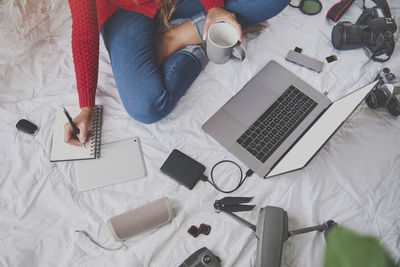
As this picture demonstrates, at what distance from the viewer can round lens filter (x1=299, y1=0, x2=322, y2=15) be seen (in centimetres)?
119

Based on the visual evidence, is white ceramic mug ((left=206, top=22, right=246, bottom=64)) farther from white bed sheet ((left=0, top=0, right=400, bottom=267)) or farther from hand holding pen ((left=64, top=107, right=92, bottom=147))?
hand holding pen ((left=64, top=107, right=92, bottom=147))

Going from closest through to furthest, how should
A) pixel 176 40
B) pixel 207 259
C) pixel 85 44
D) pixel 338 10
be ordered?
pixel 207 259 → pixel 85 44 → pixel 176 40 → pixel 338 10

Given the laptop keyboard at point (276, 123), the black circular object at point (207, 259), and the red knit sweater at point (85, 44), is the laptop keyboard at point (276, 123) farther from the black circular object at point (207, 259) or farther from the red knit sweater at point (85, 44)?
the red knit sweater at point (85, 44)

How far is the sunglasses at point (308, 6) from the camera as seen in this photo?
47.0 inches

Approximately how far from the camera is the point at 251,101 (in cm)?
98

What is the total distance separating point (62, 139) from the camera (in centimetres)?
93

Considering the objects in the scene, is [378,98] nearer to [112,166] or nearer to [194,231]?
[194,231]

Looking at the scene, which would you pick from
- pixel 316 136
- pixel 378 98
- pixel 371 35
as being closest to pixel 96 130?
pixel 316 136

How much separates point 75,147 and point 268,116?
653 millimetres

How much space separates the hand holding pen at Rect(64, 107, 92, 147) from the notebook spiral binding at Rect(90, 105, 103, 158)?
0.10 feet

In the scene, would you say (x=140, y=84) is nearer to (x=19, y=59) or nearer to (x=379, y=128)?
(x=19, y=59)

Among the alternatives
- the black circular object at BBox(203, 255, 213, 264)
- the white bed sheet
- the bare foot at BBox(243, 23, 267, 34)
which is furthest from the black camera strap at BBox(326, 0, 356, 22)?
the black circular object at BBox(203, 255, 213, 264)

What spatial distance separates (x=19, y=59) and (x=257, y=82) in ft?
2.96

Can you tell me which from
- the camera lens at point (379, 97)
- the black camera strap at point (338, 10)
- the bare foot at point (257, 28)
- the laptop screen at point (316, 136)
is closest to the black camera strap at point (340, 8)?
the black camera strap at point (338, 10)
